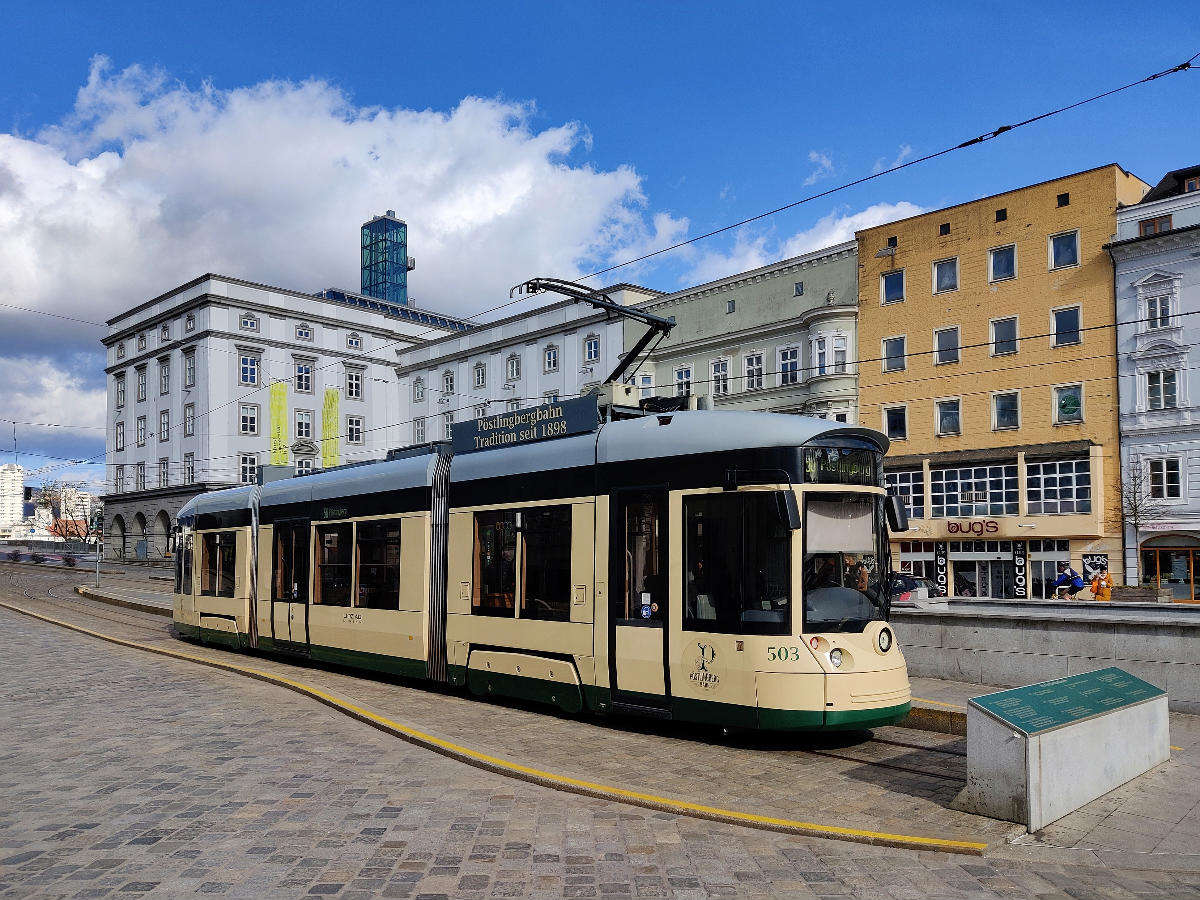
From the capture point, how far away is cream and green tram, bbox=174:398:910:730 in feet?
31.2

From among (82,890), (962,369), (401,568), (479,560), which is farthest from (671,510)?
(962,369)

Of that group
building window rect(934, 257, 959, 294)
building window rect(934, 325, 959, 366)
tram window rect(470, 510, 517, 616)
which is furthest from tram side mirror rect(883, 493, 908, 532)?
building window rect(934, 257, 959, 294)

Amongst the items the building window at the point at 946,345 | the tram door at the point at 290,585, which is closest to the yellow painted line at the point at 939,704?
the tram door at the point at 290,585

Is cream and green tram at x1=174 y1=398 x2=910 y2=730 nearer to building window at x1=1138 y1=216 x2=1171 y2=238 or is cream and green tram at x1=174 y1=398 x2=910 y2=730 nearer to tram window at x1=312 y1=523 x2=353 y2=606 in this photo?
tram window at x1=312 y1=523 x2=353 y2=606

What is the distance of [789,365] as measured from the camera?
4550cm

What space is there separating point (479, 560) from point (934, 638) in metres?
6.65

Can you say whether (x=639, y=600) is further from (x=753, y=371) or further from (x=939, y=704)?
(x=753, y=371)

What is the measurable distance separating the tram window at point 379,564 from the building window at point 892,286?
34976 millimetres

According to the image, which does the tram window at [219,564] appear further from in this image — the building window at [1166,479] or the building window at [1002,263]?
the building window at [1002,263]

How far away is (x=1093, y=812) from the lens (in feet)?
24.3

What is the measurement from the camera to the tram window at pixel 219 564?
1936cm

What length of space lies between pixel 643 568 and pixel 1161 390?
3376 centimetres

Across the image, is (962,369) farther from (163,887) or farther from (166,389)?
(166,389)

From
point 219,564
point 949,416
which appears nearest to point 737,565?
point 219,564
